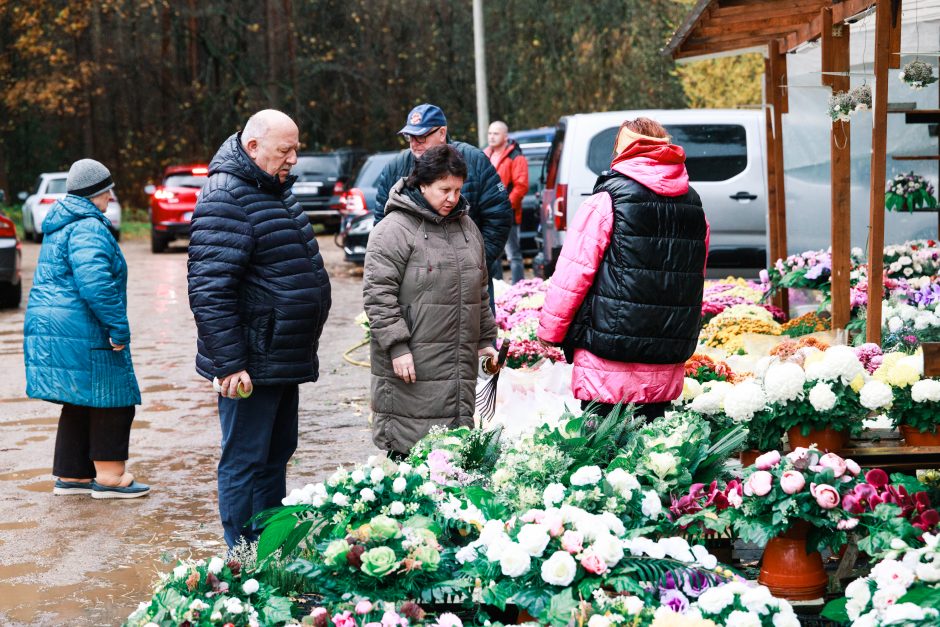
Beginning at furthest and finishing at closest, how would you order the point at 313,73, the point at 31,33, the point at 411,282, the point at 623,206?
the point at 313,73, the point at 31,33, the point at 411,282, the point at 623,206

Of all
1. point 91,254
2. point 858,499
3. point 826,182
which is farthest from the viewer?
point 826,182

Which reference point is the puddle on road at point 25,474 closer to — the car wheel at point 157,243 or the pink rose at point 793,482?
the pink rose at point 793,482

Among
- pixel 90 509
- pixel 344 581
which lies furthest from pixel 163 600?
pixel 90 509

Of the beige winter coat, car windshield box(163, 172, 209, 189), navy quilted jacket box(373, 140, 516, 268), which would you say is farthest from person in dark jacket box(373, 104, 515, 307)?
car windshield box(163, 172, 209, 189)

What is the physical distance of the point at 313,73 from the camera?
34812 mm

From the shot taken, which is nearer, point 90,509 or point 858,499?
point 858,499

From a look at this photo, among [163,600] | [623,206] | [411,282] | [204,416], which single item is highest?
[623,206]

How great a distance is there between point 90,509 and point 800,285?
470 cm

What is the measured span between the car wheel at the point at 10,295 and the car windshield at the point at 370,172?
5368 mm

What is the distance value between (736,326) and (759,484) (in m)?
4.37

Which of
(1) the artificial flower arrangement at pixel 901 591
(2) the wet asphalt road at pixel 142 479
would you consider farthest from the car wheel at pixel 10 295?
(1) the artificial flower arrangement at pixel 901 591

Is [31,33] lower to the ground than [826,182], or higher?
higher

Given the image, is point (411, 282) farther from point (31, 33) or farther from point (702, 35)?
point (31, 33)

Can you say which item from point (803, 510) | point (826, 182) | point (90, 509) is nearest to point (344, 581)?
point (803, 510)
